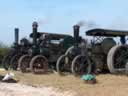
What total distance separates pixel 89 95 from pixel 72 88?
5.88 ft

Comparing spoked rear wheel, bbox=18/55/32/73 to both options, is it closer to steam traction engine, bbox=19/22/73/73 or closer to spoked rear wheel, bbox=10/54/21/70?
steam traction engine, bbox=19/22/73/73

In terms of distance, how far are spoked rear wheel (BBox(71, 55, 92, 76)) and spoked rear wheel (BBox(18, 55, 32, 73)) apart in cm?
571

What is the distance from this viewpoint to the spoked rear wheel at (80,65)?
20.1 meters

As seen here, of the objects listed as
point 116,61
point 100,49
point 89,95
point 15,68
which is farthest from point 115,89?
point 15,68

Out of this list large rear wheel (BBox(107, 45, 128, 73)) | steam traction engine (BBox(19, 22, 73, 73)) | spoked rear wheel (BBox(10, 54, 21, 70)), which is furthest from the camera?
spoked rear wheel (BBox(10, 54, 21, 70))

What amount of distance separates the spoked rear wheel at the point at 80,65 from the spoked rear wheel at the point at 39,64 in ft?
12.8

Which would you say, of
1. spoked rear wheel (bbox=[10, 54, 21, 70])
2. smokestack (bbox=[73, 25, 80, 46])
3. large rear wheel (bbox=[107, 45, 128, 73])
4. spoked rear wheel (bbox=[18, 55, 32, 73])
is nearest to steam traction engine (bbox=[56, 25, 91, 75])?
smokestack (bbox=[73, 25, 80, 46])

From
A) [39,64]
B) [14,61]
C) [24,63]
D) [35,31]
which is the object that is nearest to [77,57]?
[39,64]

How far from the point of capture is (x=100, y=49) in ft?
70.2

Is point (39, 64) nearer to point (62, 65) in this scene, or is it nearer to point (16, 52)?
point (62, 65)

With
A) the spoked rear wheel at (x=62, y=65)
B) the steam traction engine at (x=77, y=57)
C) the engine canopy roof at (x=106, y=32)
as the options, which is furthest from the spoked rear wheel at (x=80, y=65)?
the engine canopy roof at (x=106, y=32)

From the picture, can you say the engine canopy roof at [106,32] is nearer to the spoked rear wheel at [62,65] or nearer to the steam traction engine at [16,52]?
the spoked rear wheel at [62,65]

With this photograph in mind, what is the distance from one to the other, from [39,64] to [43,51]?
1187mm

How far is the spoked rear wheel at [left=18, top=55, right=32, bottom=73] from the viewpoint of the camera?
25.3 metres
